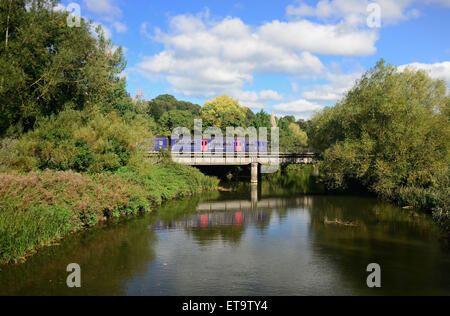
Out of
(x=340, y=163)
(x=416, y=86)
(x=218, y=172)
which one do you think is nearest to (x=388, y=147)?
(x=340, y=163)

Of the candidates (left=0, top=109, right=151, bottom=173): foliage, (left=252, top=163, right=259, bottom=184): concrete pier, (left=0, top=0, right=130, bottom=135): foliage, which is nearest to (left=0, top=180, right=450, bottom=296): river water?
(left=0, top=109, right=151, bottom=173): foliage

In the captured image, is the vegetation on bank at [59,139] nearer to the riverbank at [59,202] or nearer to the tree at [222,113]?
the riverbank at [59,202]

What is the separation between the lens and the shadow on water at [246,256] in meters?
13.4

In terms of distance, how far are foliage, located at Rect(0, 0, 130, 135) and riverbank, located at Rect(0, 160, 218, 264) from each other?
7.52m

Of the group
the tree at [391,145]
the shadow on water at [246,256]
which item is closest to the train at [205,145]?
the tree at [391,145]

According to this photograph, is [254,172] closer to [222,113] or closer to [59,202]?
[59,202]

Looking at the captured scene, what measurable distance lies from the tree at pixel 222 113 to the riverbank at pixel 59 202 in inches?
1926

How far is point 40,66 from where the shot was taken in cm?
2891

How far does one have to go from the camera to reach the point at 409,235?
69.3 feet

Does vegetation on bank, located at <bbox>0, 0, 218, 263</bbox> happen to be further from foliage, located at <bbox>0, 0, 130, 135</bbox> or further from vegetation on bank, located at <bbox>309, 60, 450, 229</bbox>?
vegetation on bank, located at <bbox>309, 60, 450, 229</bbox>

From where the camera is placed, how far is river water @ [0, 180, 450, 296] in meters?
13.4

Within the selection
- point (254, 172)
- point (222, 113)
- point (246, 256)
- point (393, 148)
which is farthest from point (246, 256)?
point (222, 113)
